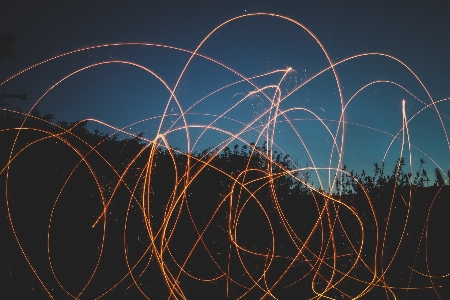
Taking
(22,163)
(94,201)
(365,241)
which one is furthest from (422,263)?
(22,163)

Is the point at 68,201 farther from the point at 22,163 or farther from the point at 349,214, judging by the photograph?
the point at 349,214

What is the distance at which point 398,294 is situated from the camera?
6996 mm

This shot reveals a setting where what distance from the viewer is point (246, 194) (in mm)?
9086

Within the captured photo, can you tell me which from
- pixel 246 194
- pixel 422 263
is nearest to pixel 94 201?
pixel 246 194

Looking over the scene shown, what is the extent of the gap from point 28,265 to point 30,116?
2718mm

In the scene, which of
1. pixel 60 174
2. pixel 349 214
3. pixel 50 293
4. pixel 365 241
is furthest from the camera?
pixel 349 214

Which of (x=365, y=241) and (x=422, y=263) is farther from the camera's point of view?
(x=365, y=241)

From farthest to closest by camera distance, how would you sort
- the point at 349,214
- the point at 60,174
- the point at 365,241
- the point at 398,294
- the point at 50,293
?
the point at 349,214, the point at 365,241, the point at 60,174, the point at 398,294, the point at 50,293

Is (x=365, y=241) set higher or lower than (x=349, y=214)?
lower

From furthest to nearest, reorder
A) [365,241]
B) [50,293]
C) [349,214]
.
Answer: [349,214] < [365,241] < [50,293]

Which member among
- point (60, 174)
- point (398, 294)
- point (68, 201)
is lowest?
point (398, 294)

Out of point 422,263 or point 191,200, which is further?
point 191,200

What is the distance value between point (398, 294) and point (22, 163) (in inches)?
280

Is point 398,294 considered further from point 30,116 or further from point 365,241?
point 30,116
